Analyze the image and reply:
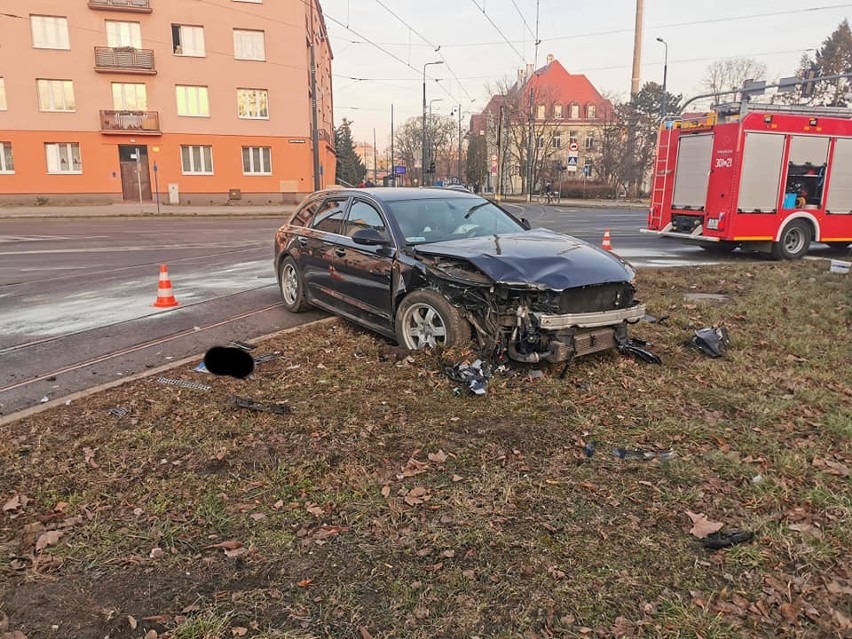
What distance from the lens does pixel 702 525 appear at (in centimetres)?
316

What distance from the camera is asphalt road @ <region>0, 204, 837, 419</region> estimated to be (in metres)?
6.04

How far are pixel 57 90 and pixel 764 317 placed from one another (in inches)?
1596

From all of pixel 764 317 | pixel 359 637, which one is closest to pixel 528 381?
pixel 359 637

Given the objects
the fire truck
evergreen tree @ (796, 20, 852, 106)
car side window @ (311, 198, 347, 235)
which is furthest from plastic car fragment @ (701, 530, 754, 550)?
evergreen tree @ (796, 20, 852, 106)

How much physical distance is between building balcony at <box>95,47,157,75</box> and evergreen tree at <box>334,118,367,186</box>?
37.3 meters

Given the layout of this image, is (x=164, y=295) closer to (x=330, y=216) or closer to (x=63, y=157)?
(x=330, y=216)

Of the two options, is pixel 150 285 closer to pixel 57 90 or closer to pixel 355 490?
pixel 355 490

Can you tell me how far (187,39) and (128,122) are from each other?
20.3ft

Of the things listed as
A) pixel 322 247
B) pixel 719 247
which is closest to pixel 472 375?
pixel 322 247

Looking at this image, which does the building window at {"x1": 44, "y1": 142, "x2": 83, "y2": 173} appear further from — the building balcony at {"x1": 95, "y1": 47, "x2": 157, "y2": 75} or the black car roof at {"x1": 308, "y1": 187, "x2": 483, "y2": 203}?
the black car roof at {"x1": 308, "y1": 187, "x2": 483, "y2": 203}

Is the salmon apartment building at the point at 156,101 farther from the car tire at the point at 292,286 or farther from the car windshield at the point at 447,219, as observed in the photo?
the car windshield at the point at 447,219

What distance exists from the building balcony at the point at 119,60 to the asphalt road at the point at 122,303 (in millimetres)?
21595

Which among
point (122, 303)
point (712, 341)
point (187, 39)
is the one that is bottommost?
point (122, 303)

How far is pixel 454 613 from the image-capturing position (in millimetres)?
2562
